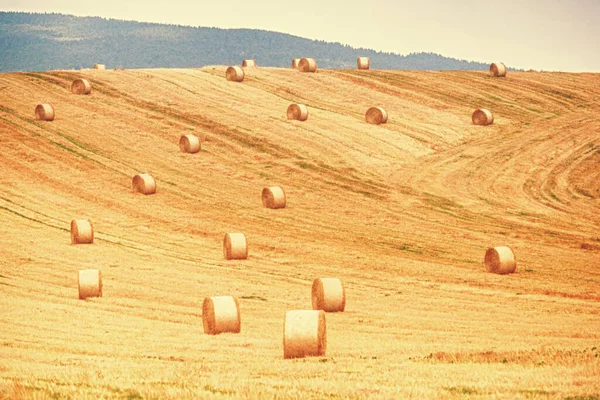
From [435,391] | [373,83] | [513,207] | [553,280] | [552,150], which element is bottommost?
[435,391]

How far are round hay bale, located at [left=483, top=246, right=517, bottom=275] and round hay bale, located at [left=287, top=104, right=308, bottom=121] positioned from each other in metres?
25.0

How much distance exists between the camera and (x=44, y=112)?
49.9 meters

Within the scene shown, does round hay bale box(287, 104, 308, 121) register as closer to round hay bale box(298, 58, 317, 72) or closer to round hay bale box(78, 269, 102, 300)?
round hay bale box(298, 58, 317, 72)

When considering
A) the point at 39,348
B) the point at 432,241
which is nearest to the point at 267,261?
the point at 432,241

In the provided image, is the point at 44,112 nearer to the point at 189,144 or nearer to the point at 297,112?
the point at 189,144

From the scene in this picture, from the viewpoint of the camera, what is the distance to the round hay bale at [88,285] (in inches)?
1004

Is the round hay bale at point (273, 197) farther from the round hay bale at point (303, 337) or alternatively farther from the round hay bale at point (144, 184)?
the round hay bale at point (303, 337)

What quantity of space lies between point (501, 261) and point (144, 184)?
16639mm

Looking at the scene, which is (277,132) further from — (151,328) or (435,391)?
(435,391)

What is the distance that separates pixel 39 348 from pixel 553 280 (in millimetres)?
15403

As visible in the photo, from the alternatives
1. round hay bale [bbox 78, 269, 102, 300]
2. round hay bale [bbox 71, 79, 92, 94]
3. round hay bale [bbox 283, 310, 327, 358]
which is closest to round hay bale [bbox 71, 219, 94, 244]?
round hay bale [bbox 78, 269, 102, 300]

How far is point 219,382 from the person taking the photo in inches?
582

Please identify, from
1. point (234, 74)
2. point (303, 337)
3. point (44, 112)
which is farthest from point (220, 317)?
point (234, 74)

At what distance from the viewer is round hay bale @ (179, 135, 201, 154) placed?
1890 inches
